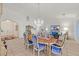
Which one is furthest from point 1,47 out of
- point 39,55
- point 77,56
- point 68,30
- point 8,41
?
point 77,56

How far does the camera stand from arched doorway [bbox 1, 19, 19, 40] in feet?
8.09

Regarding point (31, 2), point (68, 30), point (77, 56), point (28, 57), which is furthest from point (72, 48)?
point (31, 2)

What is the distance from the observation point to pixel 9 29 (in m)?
2.47

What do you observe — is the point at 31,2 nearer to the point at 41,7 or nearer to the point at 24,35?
the point at 41,7

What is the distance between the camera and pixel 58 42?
251cm

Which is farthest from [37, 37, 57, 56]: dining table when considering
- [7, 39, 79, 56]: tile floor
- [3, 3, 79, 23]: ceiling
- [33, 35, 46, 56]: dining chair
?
[3, 3, 79, 23]: ceiling

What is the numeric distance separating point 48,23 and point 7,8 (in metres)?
0.82

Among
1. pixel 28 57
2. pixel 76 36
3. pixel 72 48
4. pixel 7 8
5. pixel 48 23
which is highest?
pixel 7 8

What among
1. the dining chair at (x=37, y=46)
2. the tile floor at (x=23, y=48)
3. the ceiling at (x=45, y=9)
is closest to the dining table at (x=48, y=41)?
the dining chair at (x=37, y=46)

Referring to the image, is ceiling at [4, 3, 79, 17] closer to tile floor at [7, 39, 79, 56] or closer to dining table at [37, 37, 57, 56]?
dining table at [37, 37, 57, 56]

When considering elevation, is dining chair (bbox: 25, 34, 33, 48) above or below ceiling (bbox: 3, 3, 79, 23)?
below

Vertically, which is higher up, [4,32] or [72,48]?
[4,32]

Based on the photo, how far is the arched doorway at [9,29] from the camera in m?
2.46

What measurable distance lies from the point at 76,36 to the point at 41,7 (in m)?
0.85
